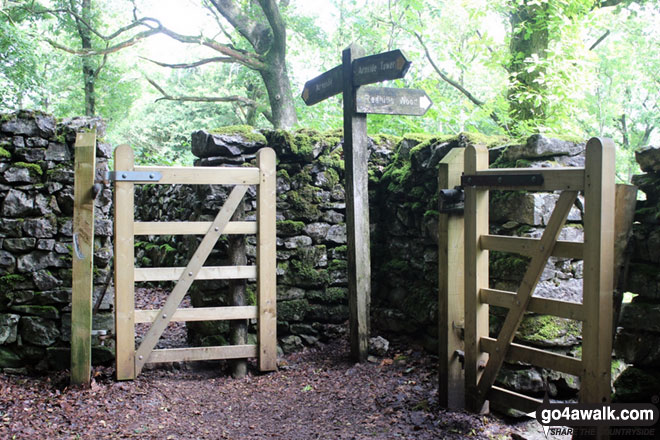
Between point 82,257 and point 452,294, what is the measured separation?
2.89 meters

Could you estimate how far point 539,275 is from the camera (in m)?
3.14

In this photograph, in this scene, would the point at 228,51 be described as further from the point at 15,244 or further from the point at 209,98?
the point at 15,244

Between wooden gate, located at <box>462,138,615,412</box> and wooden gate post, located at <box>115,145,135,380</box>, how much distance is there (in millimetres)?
2681

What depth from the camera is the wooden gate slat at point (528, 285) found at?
3010 millimetres

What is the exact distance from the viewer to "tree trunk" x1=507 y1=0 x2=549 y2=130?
27.9ft

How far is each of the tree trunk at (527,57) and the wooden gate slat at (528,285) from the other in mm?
5700

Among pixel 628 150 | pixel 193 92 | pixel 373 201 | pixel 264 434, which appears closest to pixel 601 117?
pixel 628 150

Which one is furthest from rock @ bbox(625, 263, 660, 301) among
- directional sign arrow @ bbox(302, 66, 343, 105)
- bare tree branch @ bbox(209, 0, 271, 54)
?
bare tree branch @ bbox(209, 0, 271, 54)

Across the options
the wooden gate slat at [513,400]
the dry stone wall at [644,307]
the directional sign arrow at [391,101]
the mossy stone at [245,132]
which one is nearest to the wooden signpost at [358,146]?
the directional sign arrow at [391,101]

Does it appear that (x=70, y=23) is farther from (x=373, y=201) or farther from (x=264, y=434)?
(x=264, y=434)

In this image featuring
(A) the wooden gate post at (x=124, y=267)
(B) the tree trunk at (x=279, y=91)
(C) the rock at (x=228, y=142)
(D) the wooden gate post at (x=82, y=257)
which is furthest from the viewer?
(B) the tree trunk at (x=279, y=91)

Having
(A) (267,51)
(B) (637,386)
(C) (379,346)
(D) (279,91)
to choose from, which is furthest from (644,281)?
(A) (267,51)

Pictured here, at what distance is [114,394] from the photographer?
4.12 m

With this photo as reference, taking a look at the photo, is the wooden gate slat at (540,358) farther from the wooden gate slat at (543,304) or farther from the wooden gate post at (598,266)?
the wooden gate slat at (543,304)
